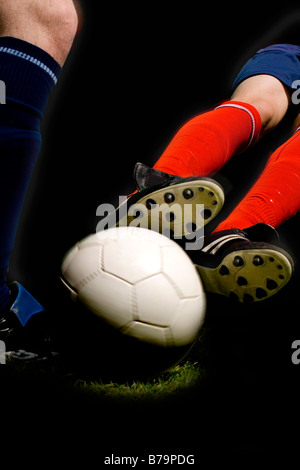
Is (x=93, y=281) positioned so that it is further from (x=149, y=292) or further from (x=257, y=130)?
(x=257, y=130)

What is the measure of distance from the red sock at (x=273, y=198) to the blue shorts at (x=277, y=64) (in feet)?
1.27

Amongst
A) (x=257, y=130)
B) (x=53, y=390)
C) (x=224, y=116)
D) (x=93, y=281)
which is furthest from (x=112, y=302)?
(x=257, y=130)

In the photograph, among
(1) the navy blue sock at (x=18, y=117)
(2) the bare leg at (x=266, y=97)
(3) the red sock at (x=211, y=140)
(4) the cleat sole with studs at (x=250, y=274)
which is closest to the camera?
(1) the navy blue sock at (x=18, y=117)

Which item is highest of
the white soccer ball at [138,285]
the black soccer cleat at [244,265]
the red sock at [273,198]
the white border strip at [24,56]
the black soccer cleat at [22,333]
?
the white border strip at [24,56]

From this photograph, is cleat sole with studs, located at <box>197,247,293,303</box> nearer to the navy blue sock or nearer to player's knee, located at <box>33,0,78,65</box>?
the navy blue sock

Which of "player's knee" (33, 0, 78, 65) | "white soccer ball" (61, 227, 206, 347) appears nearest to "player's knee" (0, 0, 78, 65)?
"player's knee" (33, 0, 78, 65)

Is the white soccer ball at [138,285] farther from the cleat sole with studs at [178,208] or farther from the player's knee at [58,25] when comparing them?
the player's knee at [58,25]

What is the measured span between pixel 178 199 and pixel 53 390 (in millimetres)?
694

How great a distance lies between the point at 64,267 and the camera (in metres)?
1.50

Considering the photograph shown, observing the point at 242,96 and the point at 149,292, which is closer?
the point at 149,292

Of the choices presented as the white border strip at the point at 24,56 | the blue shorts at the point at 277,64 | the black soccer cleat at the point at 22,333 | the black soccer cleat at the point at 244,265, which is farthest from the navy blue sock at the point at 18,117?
the blue shorts at the point at 277,64

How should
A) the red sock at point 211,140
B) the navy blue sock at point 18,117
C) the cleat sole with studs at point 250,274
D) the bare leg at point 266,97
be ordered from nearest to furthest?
the navy blue sock at point 18,117, the cleat sole with studs at point 250,274, the red sock at point 211,140, the bare leg at point 266,97

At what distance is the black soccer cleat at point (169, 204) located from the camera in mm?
1554

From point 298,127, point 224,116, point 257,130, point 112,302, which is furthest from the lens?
point 298,127
